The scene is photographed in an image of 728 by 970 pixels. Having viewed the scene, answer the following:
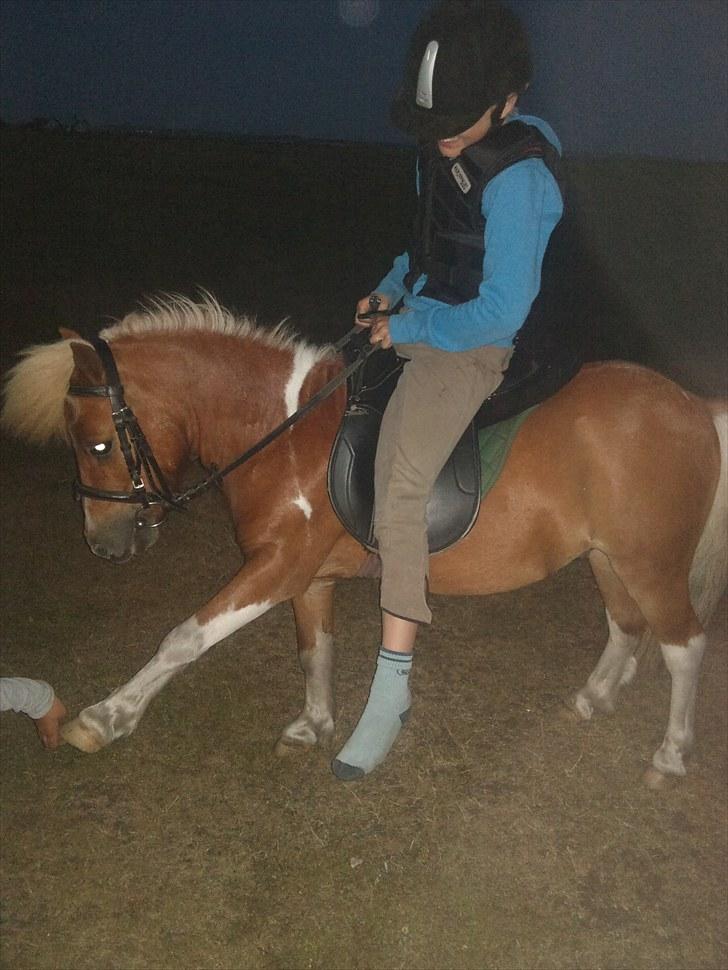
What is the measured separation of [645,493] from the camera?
302 centimetres

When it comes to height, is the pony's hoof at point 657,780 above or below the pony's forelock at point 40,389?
below

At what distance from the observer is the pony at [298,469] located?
2.72 meters

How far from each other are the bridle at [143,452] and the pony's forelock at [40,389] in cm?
7

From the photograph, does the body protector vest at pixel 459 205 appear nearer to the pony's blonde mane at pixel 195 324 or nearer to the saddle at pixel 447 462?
the saddle at pixel 447 462

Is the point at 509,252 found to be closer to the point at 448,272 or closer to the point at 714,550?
the point at 448,272

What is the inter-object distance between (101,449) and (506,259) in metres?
1.48

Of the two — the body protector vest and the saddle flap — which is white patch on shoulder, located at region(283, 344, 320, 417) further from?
the body protector vest

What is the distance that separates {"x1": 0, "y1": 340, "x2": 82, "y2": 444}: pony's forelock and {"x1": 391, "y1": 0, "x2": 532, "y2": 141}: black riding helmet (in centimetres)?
139

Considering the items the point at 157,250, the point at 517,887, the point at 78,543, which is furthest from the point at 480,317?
the point at 157,250

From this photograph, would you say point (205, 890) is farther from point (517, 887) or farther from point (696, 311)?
point (696, 311)

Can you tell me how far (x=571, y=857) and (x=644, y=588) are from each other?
1081 mm

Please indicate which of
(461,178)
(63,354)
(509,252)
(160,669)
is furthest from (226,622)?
(461,178)

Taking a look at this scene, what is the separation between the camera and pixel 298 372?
9.74 ft

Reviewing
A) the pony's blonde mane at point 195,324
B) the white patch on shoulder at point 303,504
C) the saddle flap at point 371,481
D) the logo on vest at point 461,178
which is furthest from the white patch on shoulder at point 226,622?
the logo on vest at point 461,178
